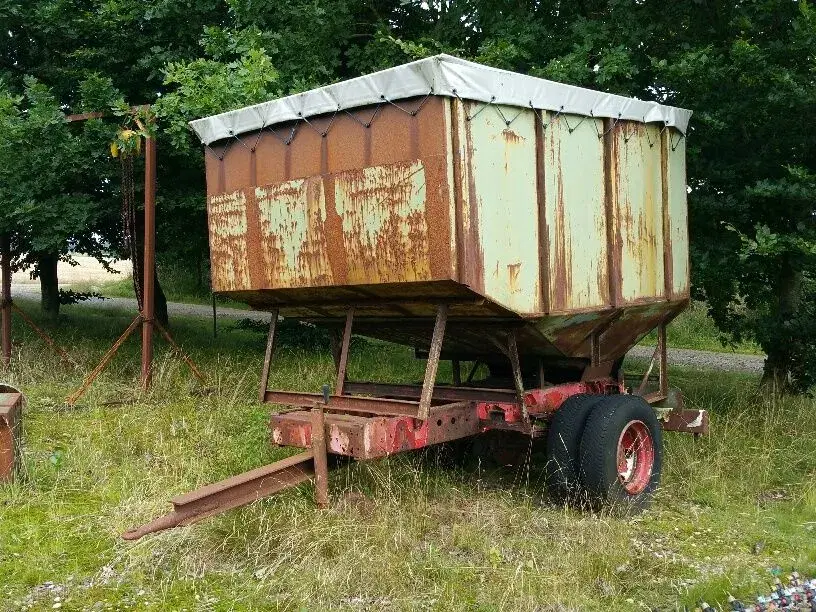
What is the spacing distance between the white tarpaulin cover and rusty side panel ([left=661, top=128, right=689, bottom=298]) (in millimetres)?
539

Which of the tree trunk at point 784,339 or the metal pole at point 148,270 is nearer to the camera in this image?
the tree trunk at point 784,339

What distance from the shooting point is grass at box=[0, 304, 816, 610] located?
4500 mm

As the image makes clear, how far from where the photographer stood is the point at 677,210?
7.54 metres

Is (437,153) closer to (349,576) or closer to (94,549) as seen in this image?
(349,576)

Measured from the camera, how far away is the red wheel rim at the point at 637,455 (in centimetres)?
636

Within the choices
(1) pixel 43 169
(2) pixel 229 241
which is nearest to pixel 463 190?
(2) pixel 229 241

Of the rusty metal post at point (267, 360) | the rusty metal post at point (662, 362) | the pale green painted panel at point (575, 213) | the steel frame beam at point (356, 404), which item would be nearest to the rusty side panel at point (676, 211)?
the rusty metal post at point (662, 362)

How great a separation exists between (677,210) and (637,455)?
8.03ft

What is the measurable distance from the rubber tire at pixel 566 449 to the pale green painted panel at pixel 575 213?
0.82m

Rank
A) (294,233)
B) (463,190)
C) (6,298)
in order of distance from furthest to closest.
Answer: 1. (6,298)
2. (294,233)
3. (463,190)

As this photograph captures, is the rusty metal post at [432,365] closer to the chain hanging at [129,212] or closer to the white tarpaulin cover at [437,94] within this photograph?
the white tarpaulin cover at [437,94]

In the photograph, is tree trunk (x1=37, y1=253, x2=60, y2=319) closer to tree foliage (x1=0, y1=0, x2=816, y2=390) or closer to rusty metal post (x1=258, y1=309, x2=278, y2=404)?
tree foliage (x1=0, y1=0, x2=816, y2=390)

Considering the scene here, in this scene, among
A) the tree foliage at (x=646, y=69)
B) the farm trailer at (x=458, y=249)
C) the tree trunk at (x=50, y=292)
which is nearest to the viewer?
the farm trailer at (x=458, y=249)

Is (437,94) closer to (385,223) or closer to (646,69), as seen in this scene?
(385,223)
